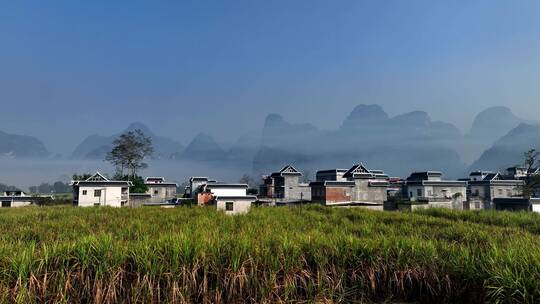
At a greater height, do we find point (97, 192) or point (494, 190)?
point (97, 192)

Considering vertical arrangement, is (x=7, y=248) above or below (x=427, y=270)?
above

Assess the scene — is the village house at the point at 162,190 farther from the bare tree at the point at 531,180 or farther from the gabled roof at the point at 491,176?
the gabled roof at the point at 491,176

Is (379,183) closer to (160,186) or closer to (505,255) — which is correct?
(160,186)

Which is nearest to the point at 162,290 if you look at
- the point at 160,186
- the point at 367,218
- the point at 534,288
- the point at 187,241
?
the point at 187,241

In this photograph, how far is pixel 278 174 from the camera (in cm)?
5281

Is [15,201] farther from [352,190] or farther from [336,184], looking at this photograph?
[352,190]

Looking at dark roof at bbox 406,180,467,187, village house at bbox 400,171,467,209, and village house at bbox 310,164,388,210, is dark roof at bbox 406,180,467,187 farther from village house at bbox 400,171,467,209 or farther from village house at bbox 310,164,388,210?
village house at bbox 310,164,388,210

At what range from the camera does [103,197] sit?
126 ft

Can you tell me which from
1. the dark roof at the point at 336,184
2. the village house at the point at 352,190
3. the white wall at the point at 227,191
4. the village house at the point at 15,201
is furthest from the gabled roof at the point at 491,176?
the village house at the point at 15,201

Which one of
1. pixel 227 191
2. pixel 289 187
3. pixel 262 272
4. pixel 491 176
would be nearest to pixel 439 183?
pixel 491 176

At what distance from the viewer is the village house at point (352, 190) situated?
4072cm

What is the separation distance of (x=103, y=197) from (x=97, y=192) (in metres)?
0.85

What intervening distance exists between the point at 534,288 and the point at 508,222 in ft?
46.2

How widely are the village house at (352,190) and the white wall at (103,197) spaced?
23.0m
